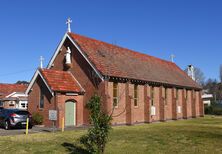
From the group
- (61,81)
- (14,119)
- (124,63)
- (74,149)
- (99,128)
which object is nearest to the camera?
(99,128)

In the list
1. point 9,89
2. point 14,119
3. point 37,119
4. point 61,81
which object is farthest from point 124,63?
point 9,89

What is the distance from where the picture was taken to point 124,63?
114ft

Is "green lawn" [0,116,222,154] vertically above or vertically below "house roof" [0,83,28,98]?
below

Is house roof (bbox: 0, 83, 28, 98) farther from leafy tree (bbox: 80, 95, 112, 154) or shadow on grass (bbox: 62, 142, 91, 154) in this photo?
leafy tree (bbox: 80, 95, 112, 154)

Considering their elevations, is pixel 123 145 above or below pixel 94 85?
below

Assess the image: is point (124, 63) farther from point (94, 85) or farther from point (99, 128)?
point (99, 128)

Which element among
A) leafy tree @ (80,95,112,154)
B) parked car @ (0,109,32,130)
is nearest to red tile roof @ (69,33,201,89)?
parked car @ (0,109,32,130)

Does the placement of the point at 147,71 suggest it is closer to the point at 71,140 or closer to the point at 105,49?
the point at 105,49

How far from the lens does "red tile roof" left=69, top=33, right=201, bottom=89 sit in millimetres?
30391

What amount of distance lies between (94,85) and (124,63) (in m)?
6.26

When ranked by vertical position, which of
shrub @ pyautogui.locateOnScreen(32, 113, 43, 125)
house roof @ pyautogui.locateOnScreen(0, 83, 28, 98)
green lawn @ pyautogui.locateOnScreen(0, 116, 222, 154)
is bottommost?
green lawn @ pyautogui.locateOnScreen(0, 116, 222, 154)

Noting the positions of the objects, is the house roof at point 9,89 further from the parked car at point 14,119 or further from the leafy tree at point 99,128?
the leafy tree at point 99,128

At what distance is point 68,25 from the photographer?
33.0m

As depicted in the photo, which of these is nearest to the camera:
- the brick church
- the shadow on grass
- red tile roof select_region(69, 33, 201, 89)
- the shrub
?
the shadow on grass
